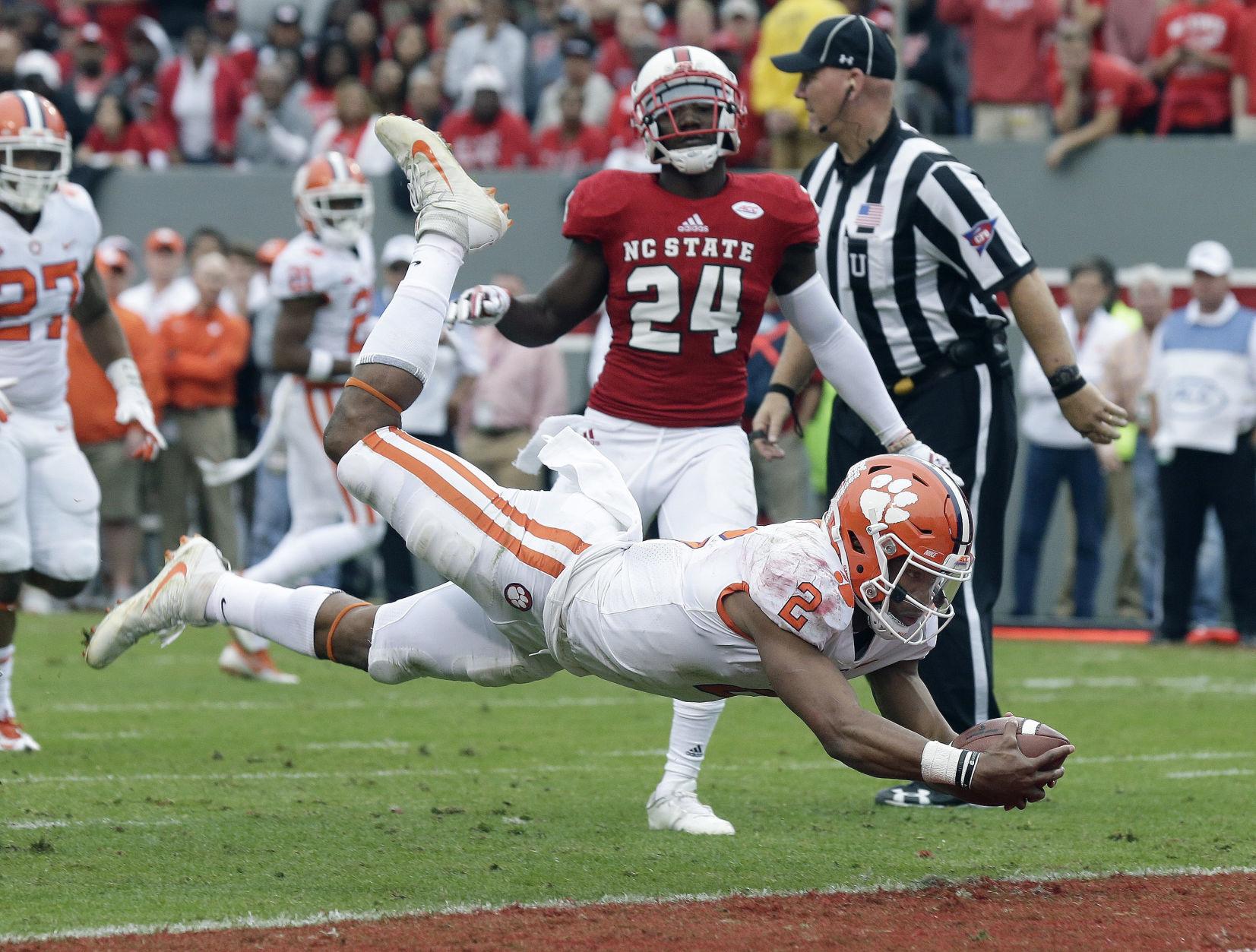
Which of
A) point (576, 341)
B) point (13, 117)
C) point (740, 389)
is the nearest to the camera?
point (740, 389)

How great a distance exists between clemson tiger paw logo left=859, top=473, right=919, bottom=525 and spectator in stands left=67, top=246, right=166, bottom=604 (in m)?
8.14

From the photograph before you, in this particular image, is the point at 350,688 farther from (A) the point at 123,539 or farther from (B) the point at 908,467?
(B) the point at 908,467

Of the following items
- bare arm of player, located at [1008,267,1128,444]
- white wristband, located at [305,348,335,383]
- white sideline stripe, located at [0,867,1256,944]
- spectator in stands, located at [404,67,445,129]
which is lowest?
white sideline stripe, located at [0,867,1256,944]

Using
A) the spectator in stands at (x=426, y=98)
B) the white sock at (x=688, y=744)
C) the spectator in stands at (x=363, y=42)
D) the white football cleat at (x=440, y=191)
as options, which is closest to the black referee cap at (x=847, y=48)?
the white football cleat at (x=440, y=191)

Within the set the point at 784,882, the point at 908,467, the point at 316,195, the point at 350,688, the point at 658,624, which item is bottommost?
the point at 350,688

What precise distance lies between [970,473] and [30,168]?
3.40 metres

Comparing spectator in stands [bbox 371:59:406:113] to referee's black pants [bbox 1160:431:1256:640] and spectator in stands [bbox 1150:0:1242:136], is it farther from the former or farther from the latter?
referee's black pants [bbox 1160:431:1256:640]

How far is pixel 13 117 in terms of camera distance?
A: 21.0ft

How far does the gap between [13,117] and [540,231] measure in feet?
22.5

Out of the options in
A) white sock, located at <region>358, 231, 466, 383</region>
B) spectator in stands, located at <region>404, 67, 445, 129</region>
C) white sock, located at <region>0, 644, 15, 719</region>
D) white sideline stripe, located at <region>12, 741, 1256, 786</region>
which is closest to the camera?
white sock, located at <region>358, 231, 466, 383</region>

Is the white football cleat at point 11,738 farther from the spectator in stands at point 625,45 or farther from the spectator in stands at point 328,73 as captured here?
the spectator in stands at point 328,73

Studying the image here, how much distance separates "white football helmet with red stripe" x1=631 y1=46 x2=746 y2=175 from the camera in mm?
5004

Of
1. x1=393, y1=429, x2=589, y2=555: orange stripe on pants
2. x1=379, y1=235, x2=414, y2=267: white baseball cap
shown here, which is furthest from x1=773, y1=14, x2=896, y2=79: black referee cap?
x1=379, y1=235, x2=414, y2=267: white baseball cap

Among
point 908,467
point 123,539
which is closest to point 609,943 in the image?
point 908,467
